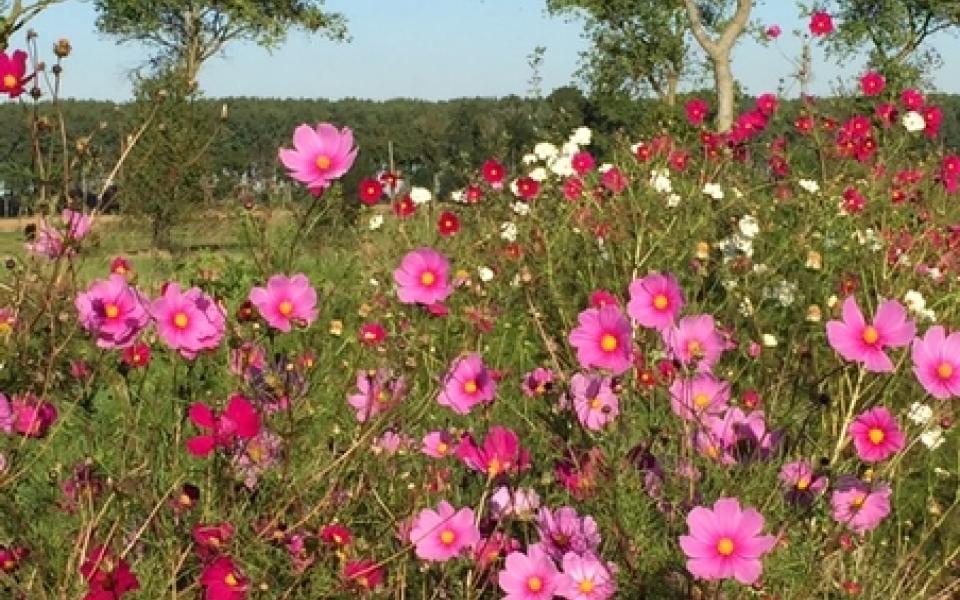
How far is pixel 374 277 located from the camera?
5.68 meters

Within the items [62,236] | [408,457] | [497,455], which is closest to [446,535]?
[497,455]

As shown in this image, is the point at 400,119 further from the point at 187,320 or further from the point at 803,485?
the point at 803,485

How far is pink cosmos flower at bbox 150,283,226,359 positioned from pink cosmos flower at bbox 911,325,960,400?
1110 mm

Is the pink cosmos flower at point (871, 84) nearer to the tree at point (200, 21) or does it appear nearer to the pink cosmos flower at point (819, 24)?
the pink cosmos flower at point (819, 24)

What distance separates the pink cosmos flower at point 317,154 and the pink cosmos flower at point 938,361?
93 centimetres

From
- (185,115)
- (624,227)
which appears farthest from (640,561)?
(185,115)

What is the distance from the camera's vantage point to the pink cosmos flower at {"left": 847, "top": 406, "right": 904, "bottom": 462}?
204cm

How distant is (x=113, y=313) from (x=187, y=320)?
0.39 ft

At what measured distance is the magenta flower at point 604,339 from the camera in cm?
209

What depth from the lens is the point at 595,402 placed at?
2.15 m

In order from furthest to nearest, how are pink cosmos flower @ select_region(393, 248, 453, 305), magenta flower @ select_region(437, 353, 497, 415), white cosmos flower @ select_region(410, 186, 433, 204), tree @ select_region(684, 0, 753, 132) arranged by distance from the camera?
tree @ select_region(684, 0, 753, 132) → white cosmos flower @ select_region(410, 186, 433, 204) → pink cosmos flower @ select_region(393, 248, 453, 305) → magenta flower @ select_region(437, 353, 497, 415)

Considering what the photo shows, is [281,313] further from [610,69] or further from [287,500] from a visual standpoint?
[610,69]

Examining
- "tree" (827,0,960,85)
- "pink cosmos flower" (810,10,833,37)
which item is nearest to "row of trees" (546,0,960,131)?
"tree" (827,0,960,85)

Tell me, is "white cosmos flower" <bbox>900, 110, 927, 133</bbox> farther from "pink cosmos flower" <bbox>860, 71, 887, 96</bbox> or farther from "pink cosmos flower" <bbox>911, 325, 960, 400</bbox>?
"pink cosmos flower" <bbox>911, 325, 960, 400</bbox>
